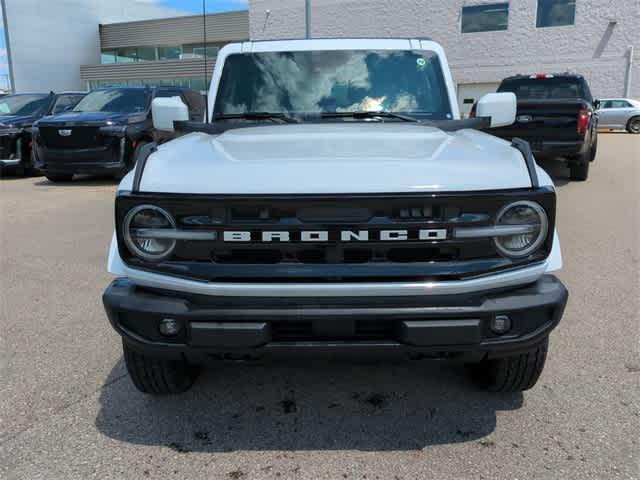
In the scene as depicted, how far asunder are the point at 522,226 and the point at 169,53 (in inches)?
1730

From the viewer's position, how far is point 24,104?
12.7m

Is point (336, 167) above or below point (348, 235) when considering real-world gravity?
above

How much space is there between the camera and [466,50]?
1184 inches

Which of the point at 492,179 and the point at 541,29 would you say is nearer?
the point at 492,179

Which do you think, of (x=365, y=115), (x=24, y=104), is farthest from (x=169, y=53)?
(x=365, y=115)

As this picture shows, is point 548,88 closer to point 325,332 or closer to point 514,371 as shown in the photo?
point 514,371

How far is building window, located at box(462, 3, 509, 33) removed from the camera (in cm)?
2891

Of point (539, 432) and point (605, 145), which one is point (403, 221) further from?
point (605, 145)

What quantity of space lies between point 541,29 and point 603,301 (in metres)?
27.9

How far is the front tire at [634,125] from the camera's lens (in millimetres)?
22184

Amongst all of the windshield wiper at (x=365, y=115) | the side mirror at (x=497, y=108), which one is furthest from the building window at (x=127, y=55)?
the side mirror at (x=497, y=108)

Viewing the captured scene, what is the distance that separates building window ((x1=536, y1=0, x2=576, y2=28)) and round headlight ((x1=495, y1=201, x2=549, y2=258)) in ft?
97.7

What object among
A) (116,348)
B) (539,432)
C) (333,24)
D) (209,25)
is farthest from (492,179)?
(209,25)

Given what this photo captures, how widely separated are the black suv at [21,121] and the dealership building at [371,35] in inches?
313
